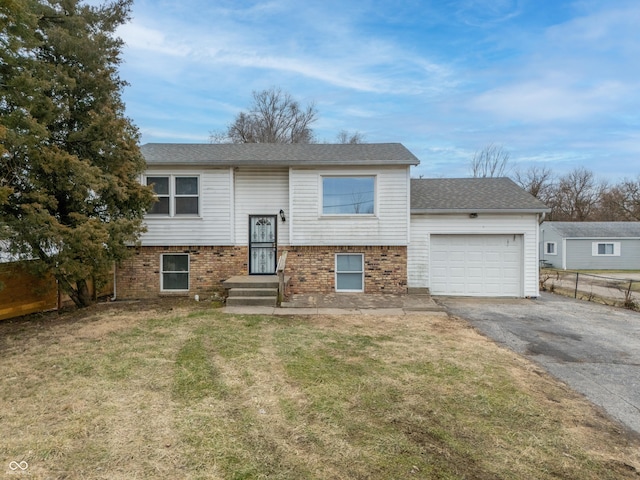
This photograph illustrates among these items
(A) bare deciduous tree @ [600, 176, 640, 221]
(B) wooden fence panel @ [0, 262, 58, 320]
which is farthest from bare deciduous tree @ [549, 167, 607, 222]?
(B) wooden fence panel @ [0, 262, 58, 320]

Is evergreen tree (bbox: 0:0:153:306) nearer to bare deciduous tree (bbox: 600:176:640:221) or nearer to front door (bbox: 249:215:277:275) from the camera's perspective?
front door (bbox: 249:215:277:275)

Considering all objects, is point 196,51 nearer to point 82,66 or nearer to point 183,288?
point 82,66

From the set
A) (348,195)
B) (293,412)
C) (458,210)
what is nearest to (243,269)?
(348,195)

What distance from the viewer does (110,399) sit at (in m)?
3.78

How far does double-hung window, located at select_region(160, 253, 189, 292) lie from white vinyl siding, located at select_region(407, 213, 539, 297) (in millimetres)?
6919

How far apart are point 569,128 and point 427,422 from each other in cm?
3721

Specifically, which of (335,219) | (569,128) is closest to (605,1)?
(335,219)

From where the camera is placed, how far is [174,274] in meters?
10.6

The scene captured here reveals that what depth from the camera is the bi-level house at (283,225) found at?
10.5 meters

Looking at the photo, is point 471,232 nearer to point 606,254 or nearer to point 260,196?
point 260,196

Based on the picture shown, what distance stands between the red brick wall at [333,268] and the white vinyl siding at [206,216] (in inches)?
84.1

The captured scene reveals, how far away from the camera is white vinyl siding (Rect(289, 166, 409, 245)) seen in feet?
34.4

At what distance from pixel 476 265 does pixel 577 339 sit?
4.69m

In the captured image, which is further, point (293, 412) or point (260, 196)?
point (260, 196)
